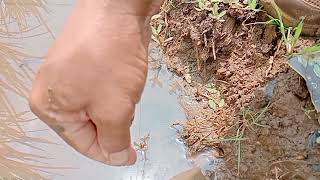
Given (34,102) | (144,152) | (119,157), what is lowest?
(144,152)

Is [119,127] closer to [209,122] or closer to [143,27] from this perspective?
[143,27]

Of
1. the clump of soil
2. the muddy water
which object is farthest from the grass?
the muddy water

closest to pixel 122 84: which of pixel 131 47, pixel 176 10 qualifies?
pixel 131 47

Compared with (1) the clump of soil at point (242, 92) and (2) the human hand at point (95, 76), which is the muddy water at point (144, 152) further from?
(2) the human hand at point (95, 76)

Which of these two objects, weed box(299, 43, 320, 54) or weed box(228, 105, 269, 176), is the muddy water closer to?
weed box(228, 105, 269, 176)

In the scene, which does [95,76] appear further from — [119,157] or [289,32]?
[289,32]

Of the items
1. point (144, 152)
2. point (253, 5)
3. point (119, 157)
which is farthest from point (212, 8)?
point (119, 157)
